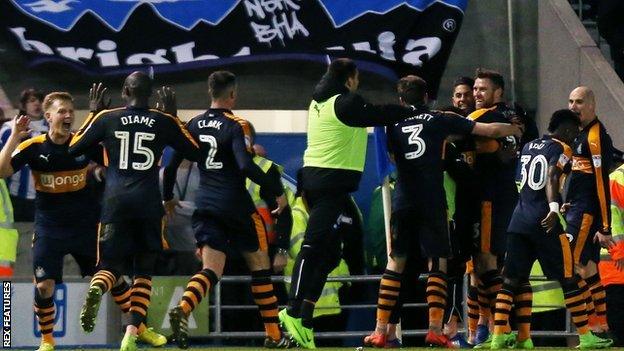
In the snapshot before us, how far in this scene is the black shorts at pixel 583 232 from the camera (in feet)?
50.4

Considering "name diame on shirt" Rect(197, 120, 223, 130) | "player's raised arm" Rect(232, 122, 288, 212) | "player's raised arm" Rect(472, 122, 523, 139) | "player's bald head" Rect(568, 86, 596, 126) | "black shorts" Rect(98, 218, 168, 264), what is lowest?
"black shorts" Rect(98, 218, 168, 264)

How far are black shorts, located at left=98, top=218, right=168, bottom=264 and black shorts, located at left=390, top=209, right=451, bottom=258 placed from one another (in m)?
2.09

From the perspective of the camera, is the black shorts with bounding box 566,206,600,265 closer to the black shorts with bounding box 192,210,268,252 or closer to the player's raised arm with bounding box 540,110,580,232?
the player's raised arm with bounding box 540,110,580,232

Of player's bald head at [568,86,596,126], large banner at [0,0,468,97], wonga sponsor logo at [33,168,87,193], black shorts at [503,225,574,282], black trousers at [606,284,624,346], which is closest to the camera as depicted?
black shorts at [503,225,574,282]

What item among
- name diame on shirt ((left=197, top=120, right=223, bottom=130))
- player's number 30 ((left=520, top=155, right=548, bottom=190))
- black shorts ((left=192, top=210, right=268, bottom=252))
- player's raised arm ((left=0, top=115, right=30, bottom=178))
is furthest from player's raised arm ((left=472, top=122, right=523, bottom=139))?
player's raised arm ((left=0, top=115, right=30, bottom=178))

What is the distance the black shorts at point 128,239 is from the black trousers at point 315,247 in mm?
1293

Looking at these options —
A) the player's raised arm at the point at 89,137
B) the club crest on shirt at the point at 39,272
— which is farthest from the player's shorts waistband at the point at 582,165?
the club crest on shirt at the point at 39,272

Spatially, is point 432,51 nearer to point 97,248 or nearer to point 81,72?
point 81,72

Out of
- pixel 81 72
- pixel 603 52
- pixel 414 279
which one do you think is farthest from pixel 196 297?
pixel 603 52

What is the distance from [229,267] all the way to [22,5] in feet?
11.4

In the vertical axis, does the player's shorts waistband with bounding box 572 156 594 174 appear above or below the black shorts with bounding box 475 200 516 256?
above

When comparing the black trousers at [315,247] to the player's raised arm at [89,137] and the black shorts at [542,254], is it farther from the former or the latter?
the player's raised arm at [89,137]

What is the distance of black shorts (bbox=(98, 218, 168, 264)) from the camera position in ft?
43.9

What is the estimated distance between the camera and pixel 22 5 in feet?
58.9
